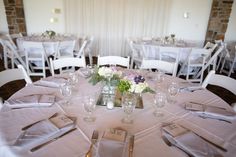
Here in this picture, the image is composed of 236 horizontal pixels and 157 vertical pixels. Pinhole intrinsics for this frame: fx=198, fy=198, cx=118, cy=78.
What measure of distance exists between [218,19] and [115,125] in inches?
218

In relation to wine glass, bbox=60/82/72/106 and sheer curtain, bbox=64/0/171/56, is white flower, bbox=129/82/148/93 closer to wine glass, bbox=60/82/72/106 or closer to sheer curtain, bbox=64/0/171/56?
wine glass, bbox=60/82/72/106

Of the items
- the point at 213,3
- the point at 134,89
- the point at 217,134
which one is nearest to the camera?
the point at 217,134

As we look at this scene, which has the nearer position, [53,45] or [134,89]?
[134,89]

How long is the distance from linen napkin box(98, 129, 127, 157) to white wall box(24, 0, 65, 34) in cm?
554

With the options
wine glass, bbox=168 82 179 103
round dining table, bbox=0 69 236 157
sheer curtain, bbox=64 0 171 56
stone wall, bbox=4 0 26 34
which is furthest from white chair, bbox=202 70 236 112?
stone wall, bbox=4 0 26 34

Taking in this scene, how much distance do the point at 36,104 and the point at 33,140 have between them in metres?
0.42

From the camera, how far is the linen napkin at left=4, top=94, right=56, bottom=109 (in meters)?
1.41

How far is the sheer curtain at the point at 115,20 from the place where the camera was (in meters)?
5.90

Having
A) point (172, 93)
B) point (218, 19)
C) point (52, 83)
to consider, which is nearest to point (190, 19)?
point (218, 19)

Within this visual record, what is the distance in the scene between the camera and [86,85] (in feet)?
6.06

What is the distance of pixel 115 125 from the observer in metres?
1.25

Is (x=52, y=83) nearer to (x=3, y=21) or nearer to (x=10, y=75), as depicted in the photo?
(x=10, y=75)

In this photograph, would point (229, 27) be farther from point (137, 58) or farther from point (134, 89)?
point (134, 89)

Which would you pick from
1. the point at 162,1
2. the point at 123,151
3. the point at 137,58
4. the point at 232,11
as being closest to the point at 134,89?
the point at 123,151
